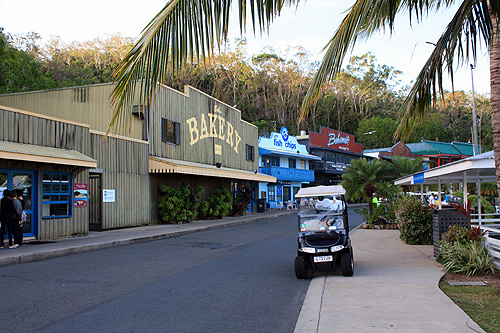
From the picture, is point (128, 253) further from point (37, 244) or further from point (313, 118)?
point (313, 118)

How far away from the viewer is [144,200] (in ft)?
70.3

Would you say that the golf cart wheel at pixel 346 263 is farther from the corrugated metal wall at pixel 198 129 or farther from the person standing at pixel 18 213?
the corrugated metal wall at pixel 198 129

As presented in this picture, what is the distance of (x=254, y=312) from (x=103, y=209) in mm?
13681

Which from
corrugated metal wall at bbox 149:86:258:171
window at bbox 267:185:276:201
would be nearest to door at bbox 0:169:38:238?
corrugated metal wall at bbox 149:86:258:171

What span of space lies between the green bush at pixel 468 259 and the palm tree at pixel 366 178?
11759 millimetres

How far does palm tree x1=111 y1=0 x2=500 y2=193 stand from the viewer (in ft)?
11.1

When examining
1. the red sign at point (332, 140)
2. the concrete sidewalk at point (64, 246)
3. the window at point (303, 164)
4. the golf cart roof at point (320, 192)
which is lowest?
the concrete sidewalk at point (64, 246)

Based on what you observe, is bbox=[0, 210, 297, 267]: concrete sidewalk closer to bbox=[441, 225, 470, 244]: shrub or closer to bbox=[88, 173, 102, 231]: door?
bbox=[88, 173, 102, 231]: door

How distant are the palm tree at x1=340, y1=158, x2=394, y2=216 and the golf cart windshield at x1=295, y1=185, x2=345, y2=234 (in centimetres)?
1191

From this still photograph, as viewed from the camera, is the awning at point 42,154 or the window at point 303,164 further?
the window at point 303,164

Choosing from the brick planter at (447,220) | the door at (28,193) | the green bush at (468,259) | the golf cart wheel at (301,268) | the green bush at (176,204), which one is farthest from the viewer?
the green bush at (176,204)

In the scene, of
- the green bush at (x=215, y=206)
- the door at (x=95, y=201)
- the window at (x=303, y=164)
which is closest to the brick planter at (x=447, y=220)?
the door at (x=95, y=201)

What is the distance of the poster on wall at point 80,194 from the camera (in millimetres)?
16031

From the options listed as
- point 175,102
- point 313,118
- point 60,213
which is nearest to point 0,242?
point 60,213
